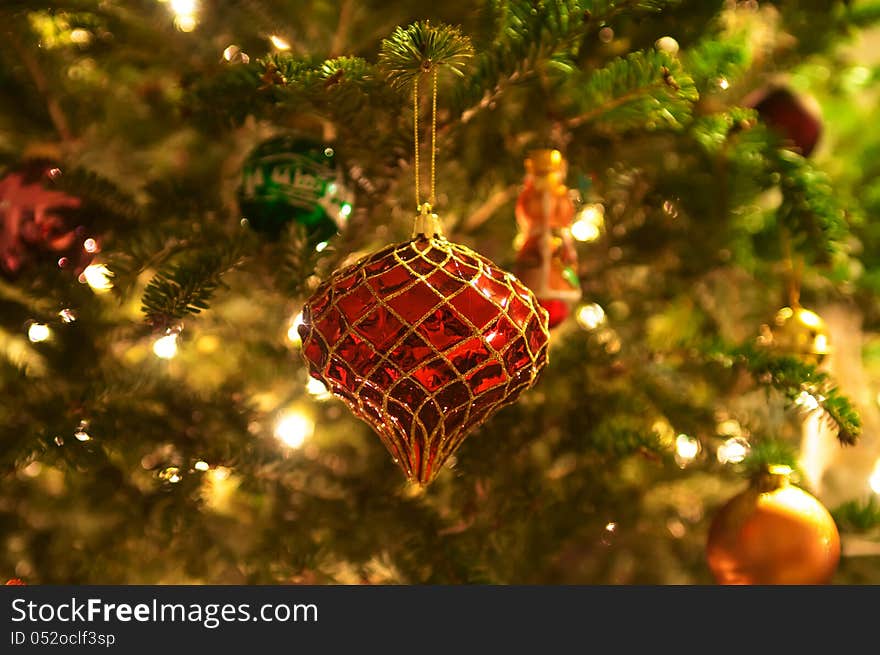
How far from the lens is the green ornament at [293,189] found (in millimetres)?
631

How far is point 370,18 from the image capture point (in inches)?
30.1

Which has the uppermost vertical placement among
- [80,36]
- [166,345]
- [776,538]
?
[80,36]

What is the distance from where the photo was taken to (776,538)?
0.60 meters

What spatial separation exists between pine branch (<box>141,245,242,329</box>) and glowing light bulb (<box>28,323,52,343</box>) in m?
0.12

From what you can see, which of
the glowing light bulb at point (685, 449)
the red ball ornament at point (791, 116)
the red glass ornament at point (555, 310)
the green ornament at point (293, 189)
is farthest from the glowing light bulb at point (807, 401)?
the green ornament at point (293, 189)

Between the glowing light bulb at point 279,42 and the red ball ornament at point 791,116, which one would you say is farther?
the red ball ornament at point 791,116

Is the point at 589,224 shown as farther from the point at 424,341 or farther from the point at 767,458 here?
the point at 424,341

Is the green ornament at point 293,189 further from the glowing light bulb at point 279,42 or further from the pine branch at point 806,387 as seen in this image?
the pine branch at point 806,387

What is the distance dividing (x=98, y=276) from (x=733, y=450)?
64 cm

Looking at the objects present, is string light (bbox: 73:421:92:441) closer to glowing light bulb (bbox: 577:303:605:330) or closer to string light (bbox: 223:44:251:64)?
string light (bbox: 223:44:251:64)

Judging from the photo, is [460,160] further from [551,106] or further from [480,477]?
[480,477]

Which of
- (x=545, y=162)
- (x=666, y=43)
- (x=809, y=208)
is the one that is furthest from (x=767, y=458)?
(x=666, y=43)

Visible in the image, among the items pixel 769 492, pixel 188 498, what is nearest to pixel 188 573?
pixel 188 498

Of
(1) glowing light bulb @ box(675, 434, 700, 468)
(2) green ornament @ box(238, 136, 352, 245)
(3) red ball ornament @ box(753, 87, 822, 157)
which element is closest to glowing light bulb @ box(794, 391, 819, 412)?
(1) glowing light bulb @ box(675, 434, 700, 468)
